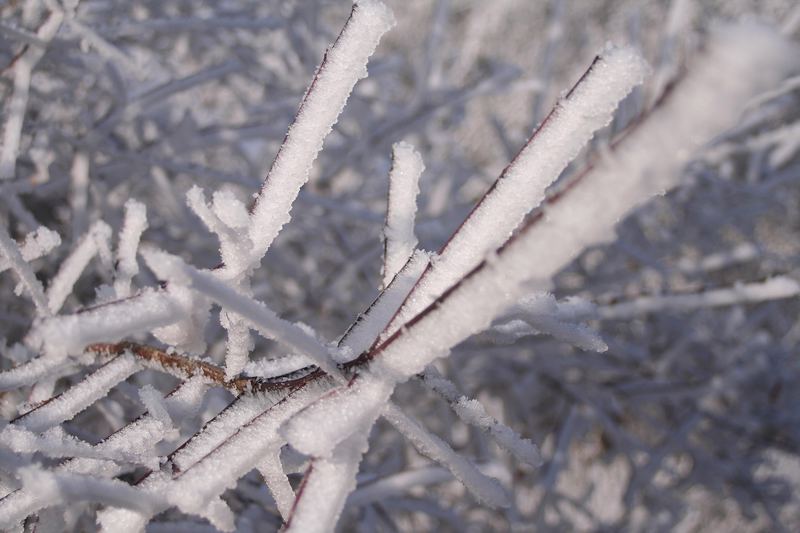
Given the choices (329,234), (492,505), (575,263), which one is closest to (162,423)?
(492,505)

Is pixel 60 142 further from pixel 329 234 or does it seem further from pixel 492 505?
pixel 492 505

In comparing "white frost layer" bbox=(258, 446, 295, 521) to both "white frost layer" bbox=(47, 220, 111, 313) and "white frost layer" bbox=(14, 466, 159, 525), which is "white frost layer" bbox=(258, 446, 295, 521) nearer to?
"white frost layer" bbox=(14, 466, 159, 525)

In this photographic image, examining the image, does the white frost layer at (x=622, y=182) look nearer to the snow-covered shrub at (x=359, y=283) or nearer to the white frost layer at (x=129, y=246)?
the snow-covered shrub at (x=359, y=283)

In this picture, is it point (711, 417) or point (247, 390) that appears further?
point (711, 417)

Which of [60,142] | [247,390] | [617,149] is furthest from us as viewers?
[60,142]

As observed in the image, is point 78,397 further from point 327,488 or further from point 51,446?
point 327,488

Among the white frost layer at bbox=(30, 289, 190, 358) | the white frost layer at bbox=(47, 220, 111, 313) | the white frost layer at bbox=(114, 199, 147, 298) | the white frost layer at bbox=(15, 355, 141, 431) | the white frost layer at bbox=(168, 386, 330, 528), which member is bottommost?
the white frost layer at bbox=(168, 386, 330, 528)

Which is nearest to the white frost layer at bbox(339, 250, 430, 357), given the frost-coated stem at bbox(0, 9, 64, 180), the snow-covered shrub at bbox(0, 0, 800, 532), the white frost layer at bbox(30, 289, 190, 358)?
the snow-covered shrub at bbox(0, 0, 800, 532)
